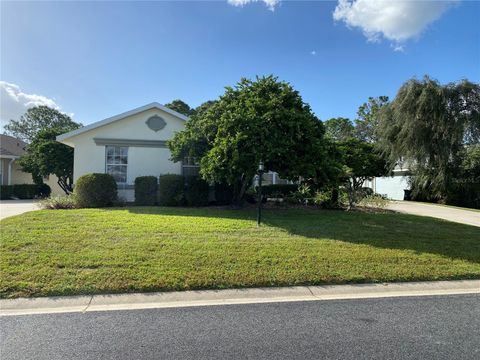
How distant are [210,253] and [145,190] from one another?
25.9 ft

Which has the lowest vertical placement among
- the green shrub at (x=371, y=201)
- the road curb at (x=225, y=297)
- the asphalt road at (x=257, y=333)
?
the asphalt road at (x=257, y=333)

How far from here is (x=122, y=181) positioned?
48.8 ft

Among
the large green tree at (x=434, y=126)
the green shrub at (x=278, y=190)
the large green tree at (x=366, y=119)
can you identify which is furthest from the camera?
the large green tree at (x=366, y=119)

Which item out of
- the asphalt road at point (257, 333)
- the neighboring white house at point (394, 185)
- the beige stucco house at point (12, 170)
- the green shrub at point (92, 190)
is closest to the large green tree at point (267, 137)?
the green shrub at point (92, 190)

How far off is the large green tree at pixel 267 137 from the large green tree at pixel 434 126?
10.8 metres

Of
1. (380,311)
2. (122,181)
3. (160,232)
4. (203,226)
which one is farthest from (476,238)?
(122,181)

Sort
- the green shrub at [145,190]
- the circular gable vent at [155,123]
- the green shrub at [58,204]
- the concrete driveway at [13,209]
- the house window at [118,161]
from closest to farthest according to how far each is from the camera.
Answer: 1. the concrete driveway at [13,209]
2. the green shrub at [58,204]
3. the green shrub at [145,190]
4. the house window at [118,161]
5. the circular gable vent at [155,123]

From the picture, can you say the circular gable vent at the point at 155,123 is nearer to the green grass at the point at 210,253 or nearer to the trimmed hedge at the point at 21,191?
the green grass at the point at 210,253

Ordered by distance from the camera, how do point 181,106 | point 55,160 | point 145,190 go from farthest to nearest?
point 181,106 < point 55,160 < point 145,190

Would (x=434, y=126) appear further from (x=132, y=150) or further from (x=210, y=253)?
(x=210, y=253)

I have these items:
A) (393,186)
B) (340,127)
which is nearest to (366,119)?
(340,127)

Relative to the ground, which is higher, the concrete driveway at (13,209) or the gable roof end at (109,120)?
the gable roof end at (109,120)

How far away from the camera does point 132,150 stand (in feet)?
48.8

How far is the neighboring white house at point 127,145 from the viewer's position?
14.7 m
